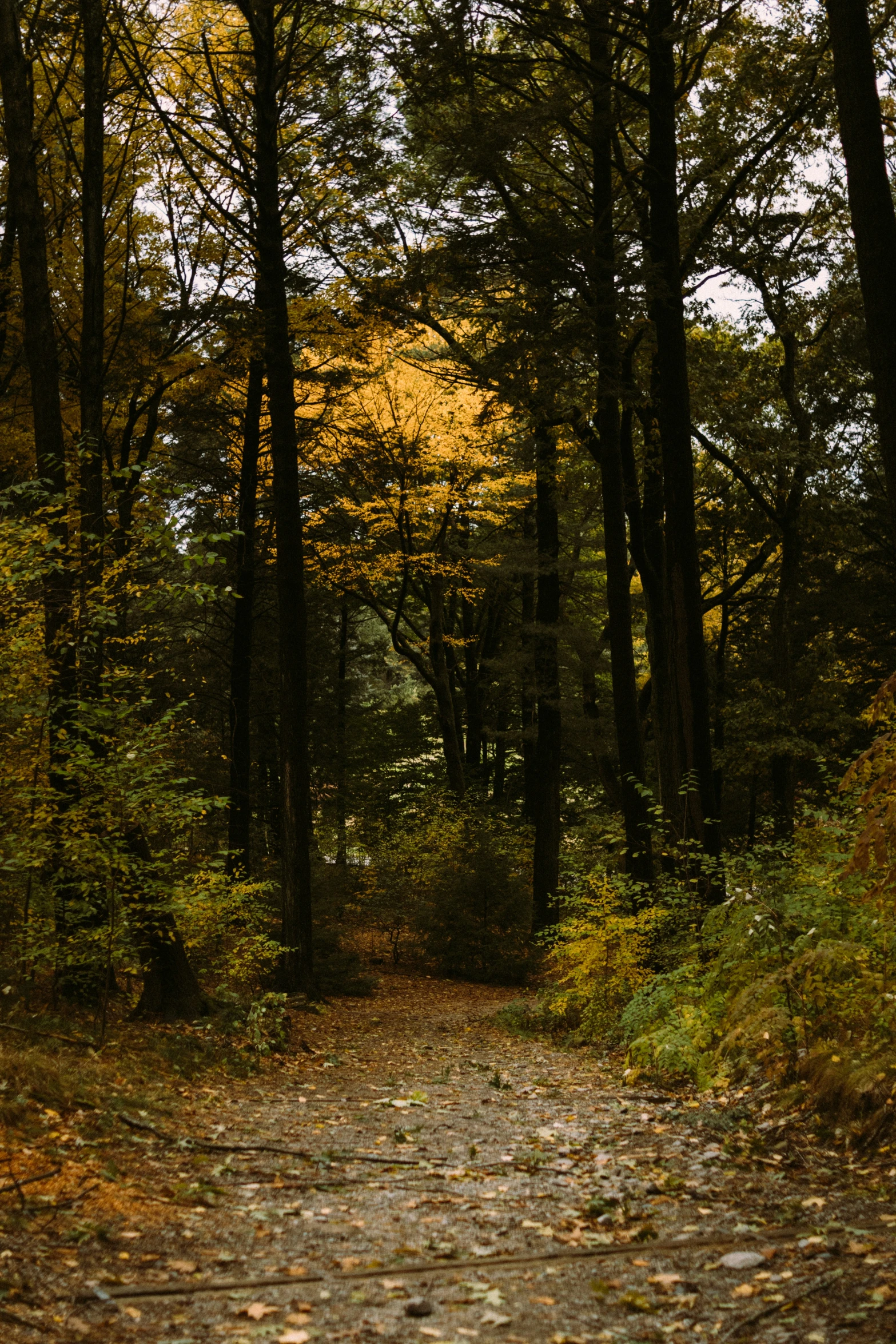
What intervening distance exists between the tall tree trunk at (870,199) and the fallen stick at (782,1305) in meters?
3.78

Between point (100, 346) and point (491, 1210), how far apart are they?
27.3ft

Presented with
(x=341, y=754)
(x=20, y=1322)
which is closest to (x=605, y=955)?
(x=20, y=1322)

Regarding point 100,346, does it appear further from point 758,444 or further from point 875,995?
point 758,444

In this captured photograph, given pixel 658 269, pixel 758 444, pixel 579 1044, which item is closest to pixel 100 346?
pixel 658 269

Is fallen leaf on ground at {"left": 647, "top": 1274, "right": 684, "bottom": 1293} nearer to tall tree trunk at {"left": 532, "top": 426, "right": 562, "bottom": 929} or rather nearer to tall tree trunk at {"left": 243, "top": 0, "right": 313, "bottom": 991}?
tall tree trunk at {"left": 243, "top": 0, "right": 313, "bottom": 991}

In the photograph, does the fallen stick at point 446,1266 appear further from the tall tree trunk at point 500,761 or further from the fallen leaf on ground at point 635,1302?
the tall tree trunk at point 500,761

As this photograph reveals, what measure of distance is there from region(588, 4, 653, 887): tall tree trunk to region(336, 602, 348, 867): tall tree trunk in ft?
29.3

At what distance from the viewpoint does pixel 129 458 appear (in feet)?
53.8

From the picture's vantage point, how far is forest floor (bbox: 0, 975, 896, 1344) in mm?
3055

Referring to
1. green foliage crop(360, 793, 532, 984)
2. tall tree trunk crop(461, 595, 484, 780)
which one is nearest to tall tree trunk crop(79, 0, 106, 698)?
green foliage crop(360, 793, 532, 984)

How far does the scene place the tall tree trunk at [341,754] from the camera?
71.3ft

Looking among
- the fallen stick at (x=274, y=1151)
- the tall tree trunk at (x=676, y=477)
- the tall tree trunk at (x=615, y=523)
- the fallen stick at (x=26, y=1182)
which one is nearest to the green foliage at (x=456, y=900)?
the tall tree trunk at (x=615, y=523)

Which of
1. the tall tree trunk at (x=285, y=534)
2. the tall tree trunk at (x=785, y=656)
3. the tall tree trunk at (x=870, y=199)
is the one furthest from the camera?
the tall tree trunk at (x=785, y=656)

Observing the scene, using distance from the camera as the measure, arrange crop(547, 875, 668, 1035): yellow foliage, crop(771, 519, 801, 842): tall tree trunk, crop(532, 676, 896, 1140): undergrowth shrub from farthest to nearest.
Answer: crop(771, 519, 801, 842): tall tree trunk
crop(547, 875, 668, 1035): yellow foliage
crop(532, 676, 896, 1140): undergrowth shrub
